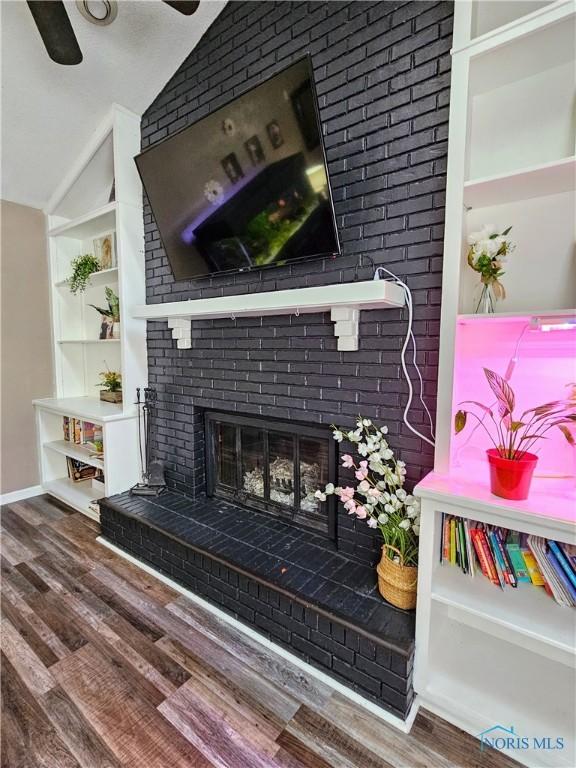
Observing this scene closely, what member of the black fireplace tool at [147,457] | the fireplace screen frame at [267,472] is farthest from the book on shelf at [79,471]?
the fireplace screen frame at [267,472]

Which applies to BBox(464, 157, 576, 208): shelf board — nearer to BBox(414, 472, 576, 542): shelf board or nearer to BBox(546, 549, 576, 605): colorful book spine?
BBox(414, 472, 576, 542): shelf board

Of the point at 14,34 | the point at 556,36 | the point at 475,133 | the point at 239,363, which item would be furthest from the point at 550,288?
the point at 14,34

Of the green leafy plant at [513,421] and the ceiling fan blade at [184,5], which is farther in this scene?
the ceiling fan blade at [184,5]

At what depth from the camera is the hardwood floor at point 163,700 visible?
120 cm

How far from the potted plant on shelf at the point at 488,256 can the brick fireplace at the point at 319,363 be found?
0.19 metres

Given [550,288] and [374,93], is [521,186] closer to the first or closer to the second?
[550,288]

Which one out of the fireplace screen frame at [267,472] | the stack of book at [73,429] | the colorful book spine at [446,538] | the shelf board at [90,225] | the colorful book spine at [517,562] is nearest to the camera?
the colorful book spine at [517,562]

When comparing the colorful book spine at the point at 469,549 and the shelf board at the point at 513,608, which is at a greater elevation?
the colorful book spine at the point at 469,549

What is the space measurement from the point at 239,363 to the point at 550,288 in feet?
A: 4.81

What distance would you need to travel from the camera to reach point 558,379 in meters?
1.28

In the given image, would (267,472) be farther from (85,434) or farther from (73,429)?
(73,429)

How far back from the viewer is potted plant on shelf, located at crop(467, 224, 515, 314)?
1201mm

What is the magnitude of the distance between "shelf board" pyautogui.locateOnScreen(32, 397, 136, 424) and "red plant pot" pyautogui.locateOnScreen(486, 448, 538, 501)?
226cm

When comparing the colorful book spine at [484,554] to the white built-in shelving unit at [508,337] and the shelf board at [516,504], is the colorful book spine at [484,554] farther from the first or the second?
the shelf board at [516,504]
